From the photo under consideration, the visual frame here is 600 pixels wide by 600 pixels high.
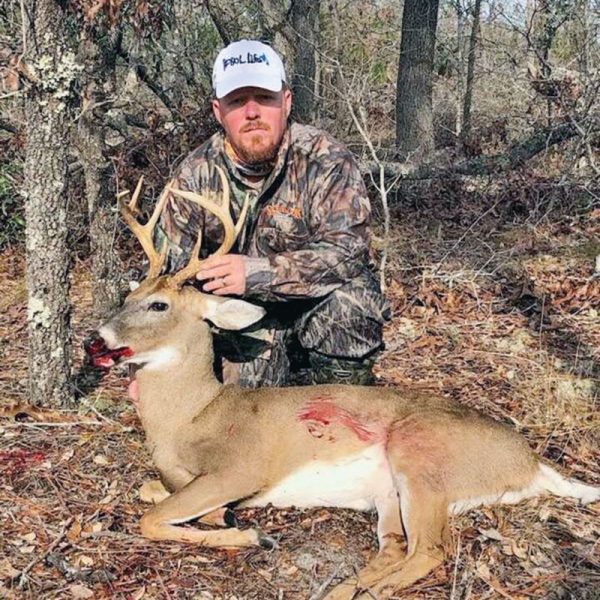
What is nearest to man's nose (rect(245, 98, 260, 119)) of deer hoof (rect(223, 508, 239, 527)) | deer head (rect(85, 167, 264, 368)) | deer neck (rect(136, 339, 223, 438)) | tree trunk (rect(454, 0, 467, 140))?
deer head (rect(85, 167, 264, 368))

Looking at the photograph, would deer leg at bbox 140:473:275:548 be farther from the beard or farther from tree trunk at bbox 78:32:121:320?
tree trunk at bbox 78:32:121:320

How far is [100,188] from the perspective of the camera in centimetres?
608

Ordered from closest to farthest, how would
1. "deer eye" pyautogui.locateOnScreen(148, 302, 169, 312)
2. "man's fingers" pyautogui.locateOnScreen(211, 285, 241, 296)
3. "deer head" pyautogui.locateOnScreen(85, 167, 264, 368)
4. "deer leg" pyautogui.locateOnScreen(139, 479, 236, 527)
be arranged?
1. "deer leg" pyautogui.locateOnScreen(139, 479, 236, 527)
2. "deer head" pyautogui.locateOnScreen(85, 167, 264, 368)
3. "deer eye" pyautogui.locateOnScreen(148, 302, 169, 312)
4. "man's fingers" pyautogui.locateOnScreen(211, 285, 241, 296)

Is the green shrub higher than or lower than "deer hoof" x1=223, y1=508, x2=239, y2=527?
higher

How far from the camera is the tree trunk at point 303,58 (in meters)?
8.88

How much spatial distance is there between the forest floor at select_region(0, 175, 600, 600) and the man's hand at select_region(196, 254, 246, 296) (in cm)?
93

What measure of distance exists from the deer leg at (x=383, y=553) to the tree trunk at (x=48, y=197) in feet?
6.56

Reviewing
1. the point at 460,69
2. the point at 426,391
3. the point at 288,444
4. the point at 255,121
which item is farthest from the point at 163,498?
the point at 460,69

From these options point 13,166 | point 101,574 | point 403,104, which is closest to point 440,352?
point 101,574

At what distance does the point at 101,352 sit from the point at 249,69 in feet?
5.57

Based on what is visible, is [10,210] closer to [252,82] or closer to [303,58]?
[303,58]

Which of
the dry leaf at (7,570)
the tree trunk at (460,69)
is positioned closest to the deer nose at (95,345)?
the dry leaf at (7,570)

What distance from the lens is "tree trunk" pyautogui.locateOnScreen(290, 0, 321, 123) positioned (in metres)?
8.88

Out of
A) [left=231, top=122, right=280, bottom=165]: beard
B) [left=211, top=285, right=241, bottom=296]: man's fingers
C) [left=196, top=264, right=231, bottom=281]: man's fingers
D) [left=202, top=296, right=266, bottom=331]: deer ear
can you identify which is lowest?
[left=202, top=296, right=266, bottom=331]: deer ear
